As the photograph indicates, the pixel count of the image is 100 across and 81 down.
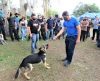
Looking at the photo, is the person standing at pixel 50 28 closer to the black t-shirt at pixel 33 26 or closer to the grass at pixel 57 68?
the grass at pixel 57 68

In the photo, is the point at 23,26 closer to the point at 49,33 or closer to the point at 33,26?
the point at 49,33

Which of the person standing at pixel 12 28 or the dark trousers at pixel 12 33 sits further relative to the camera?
the dark trousers at pixel 12 33

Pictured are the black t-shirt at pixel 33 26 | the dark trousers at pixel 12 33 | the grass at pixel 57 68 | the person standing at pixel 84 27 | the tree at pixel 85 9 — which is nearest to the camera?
the grass at pixel 57 68

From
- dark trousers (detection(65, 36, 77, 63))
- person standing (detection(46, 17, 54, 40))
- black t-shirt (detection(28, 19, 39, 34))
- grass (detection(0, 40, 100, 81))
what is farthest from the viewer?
person standing (detection(46, 17, 54, 40))

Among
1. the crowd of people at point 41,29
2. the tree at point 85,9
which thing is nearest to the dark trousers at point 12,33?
the crowd of people at point 41,29

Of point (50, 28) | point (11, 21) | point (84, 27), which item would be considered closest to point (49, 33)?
point (50, 28)

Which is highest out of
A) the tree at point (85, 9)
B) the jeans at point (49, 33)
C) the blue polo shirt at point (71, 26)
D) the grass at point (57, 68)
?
the blue polo shirt at point (71, 26)

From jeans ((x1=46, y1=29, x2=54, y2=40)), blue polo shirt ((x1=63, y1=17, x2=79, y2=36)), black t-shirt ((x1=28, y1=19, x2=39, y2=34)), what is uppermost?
blue polo shirt ((x1=63, y1=17, x2=79, y2=36))

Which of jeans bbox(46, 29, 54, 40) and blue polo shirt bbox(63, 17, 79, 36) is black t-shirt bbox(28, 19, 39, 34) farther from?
jeans bbox(46, 29, 54, 40)

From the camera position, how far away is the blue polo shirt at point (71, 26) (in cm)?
931

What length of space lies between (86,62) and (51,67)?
1.92 meters

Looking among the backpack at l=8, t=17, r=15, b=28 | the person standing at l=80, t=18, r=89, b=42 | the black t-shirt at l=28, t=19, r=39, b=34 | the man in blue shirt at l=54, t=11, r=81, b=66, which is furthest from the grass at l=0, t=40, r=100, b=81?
the person standing at l=80, t=18, r=89, b=42

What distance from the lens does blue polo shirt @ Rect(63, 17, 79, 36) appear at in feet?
30.6

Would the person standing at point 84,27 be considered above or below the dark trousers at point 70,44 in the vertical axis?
below
